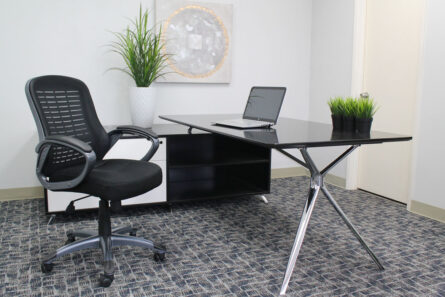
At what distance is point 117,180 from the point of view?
1829 mm

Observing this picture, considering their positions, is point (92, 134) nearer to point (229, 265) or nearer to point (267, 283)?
point (229, 265)

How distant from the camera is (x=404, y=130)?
312 cm

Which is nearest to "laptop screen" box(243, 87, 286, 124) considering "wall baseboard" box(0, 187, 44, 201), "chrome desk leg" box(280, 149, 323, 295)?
"chrome desk leg" box(280, 149, 323, 295)

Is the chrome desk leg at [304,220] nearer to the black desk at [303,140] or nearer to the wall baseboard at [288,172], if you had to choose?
the black desk at [303,140]

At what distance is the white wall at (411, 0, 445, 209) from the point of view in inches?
106

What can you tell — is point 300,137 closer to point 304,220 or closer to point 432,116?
point 304,220

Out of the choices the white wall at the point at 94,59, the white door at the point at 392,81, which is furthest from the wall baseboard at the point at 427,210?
the white wall at the point at 94,59

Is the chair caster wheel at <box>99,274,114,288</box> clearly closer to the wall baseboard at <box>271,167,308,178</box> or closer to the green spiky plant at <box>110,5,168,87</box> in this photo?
the green spiky plant at <box>110,5,168,87</box>

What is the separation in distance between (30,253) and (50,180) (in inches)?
20.7

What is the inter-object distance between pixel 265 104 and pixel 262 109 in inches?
1.3

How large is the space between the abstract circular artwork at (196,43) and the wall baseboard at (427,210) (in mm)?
1909

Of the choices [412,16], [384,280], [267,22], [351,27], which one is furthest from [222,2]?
[384,280]

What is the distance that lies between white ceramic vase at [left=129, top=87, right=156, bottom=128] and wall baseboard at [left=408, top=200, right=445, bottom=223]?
A: 6.98ft

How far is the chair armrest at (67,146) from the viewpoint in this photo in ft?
5.61
